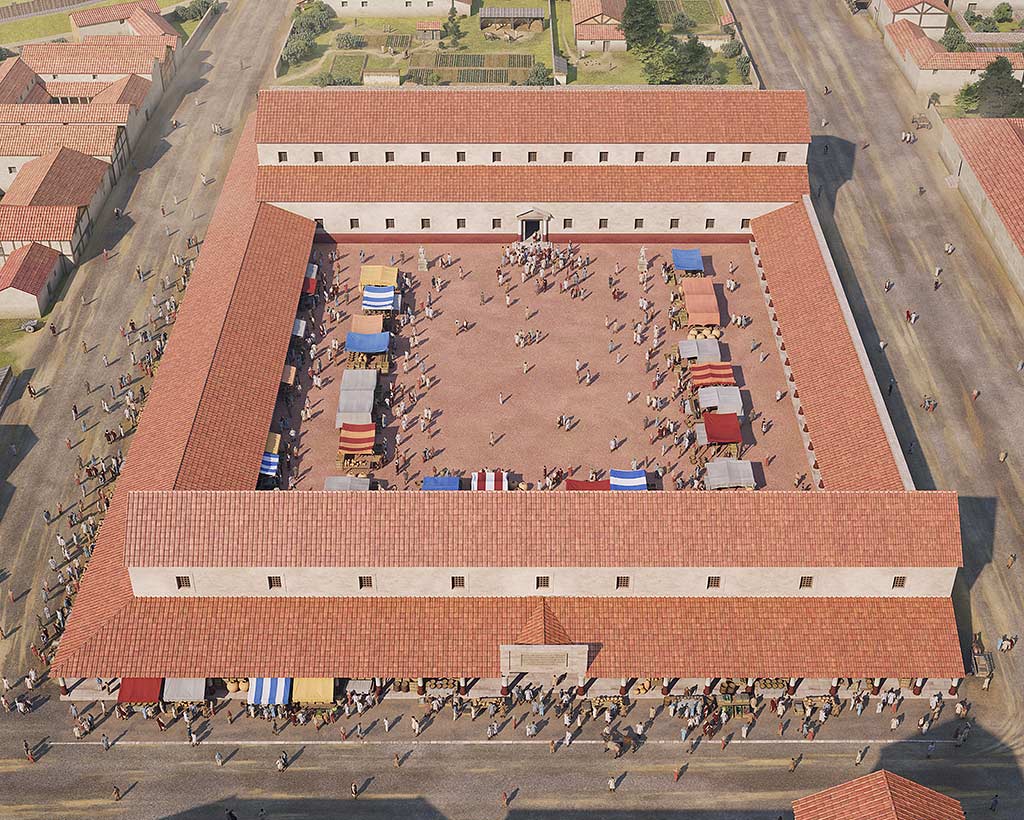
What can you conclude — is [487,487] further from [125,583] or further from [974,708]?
[974,708]

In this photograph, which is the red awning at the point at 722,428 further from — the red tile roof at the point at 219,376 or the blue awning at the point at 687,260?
the red tile roof at the point at 219,376

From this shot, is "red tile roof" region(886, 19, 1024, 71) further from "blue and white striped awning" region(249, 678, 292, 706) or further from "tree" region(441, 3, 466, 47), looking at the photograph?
"blue and white striped awning" region(249, 678, 292, 706)

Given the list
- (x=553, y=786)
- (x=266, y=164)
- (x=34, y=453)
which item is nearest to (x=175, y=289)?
(x=266, y=164)

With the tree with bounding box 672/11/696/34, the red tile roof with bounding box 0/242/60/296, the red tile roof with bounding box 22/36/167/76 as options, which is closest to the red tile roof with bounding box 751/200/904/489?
the tree with bounding box 672/11/696/34

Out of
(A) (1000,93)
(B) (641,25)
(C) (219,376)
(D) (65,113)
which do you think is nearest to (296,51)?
(D) (65,113)

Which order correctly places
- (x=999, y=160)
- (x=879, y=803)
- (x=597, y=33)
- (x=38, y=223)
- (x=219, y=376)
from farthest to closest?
(x=597, y=33) → (x=999, y=160) → (x=38, y=223) → (x=219, y=376) → (x=879, y=803)

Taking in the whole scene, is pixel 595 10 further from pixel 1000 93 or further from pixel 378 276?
pixel 378 276
